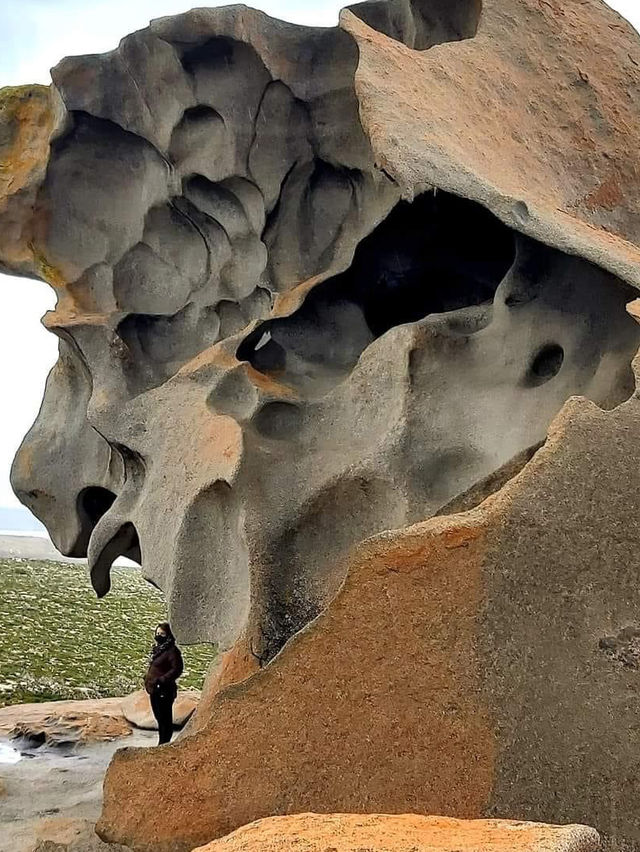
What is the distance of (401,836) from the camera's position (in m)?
2.77

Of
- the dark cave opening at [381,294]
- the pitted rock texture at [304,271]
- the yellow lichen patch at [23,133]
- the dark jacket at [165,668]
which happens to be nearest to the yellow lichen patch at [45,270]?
the pitted rock texture at [304,271]

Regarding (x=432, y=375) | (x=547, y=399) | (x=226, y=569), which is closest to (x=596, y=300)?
(x=547, y=399)

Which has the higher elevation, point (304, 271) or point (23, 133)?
point (23, 133)

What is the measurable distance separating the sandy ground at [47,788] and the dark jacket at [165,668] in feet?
2.70

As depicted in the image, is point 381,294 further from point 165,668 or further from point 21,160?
point 165,668

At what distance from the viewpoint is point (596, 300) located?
4.66 metres

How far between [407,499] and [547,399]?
2.67 ft

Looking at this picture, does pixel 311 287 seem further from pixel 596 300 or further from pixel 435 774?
pixel 435 774

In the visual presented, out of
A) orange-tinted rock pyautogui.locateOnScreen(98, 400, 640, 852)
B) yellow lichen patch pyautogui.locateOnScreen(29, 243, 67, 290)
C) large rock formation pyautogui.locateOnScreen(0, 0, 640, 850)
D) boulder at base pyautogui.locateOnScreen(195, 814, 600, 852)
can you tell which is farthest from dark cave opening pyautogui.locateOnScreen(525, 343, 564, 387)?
yellow lichen patch pyautogui.locateOnScreen(29, 243, 67, 290)

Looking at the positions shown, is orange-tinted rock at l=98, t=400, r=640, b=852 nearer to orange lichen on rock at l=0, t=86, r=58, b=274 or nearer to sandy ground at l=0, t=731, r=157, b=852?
sandy ground at l=0, t=731, r=157, b=852

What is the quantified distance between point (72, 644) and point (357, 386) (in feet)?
40.6

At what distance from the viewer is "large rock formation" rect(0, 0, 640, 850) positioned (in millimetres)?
3605

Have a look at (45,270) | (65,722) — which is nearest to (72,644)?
(65,722)

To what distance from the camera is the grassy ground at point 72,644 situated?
511 inches
